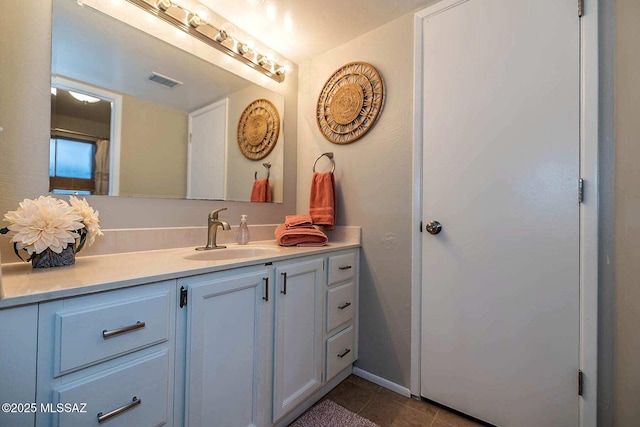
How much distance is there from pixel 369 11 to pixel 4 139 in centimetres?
176

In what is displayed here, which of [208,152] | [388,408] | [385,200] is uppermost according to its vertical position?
[208,152]

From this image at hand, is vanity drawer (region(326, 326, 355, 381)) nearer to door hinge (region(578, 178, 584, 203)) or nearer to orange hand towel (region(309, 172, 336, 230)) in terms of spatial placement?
orange hand towel (region(309, 172, 336, 230))

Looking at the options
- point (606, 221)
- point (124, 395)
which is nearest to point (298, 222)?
point (124, 395)

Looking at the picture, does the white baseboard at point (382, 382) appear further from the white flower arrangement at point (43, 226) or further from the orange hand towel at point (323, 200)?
the white flower arrangement at point (43, 226)

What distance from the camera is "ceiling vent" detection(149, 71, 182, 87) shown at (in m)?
1.32

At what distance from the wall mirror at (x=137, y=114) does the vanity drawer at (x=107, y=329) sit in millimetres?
668

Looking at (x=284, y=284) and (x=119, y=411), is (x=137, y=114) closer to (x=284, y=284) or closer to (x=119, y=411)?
(x=284, y=284)

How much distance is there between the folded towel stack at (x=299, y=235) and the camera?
1524mm

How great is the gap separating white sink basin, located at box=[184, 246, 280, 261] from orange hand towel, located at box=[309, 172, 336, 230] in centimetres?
41

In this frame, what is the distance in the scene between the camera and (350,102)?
1.76 metres

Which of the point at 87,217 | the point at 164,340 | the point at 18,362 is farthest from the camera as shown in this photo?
→ the point at 87,217

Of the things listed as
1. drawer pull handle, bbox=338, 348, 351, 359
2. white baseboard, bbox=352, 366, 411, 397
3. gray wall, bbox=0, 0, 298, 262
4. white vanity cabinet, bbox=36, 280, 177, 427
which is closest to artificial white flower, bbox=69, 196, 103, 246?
gray wall, bbox=0, 0, 298, 262

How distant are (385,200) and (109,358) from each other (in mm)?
1415

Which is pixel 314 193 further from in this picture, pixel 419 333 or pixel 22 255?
pixel 22 255
